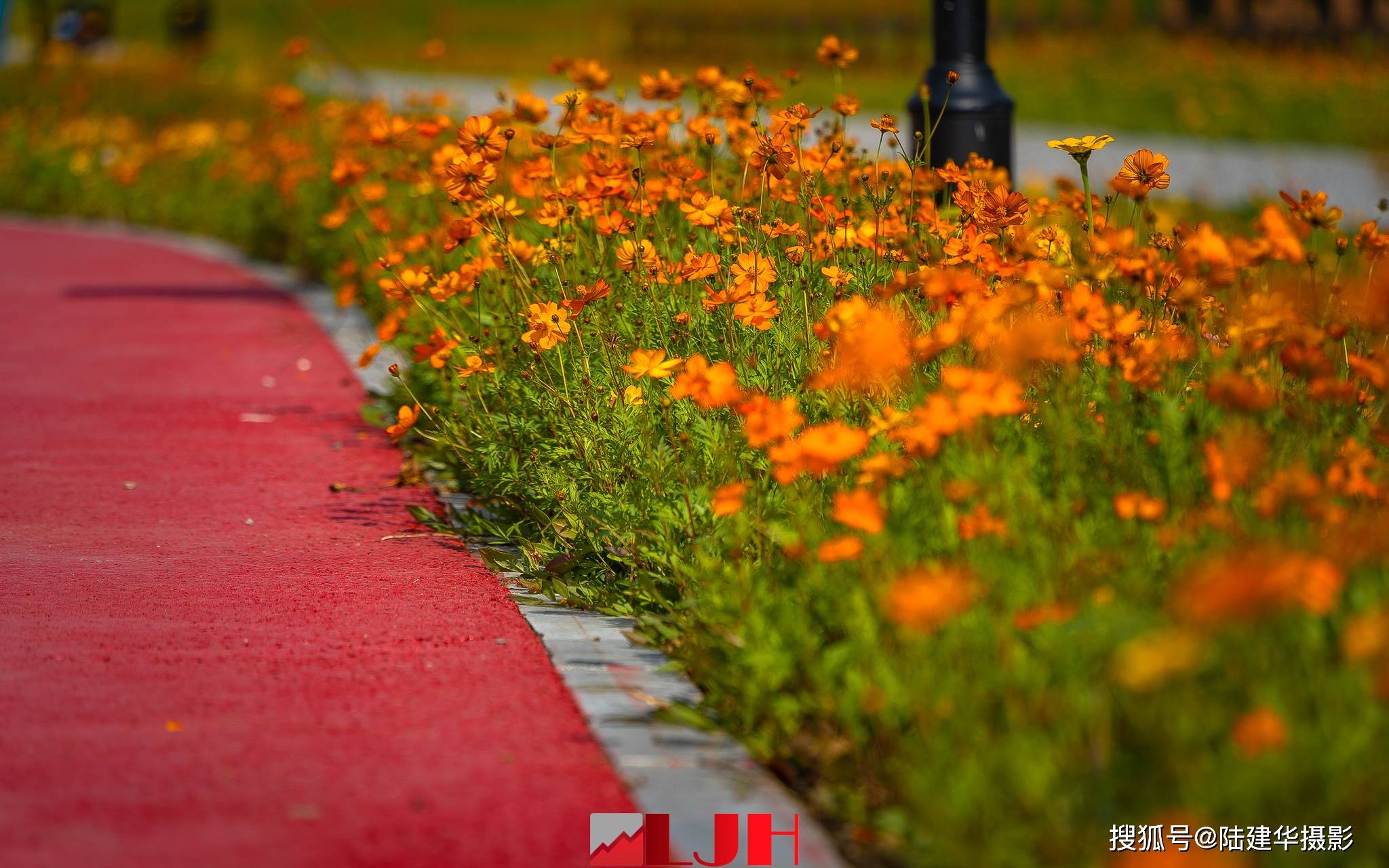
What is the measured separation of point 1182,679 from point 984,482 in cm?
72

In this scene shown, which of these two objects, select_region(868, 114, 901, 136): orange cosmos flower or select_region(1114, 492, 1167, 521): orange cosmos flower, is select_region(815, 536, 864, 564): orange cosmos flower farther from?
select_region(868, 114, 901, 136): orange cosmos flower

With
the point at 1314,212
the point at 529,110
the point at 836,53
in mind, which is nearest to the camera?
the point at 1314,212

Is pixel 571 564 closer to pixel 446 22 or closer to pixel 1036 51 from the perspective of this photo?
pixel 1036 51

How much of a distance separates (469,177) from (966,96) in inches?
115

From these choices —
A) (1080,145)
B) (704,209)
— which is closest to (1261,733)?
(1080,145)

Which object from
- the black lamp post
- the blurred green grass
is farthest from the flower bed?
the blurred green grass

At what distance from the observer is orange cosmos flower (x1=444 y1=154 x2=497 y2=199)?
492 centimetres

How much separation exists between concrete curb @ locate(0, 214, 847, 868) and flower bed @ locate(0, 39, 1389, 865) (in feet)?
0.27

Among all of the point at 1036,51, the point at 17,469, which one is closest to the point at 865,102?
the point at 1036,51

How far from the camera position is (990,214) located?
4.70m

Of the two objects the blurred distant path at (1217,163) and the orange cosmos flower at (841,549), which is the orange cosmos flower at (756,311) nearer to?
the orange cosmos flower at (841,549)

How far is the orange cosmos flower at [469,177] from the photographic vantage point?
16.1ft

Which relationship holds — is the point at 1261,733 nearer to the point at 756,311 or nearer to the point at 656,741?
the point at 656,741

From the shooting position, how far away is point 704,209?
5105mm
